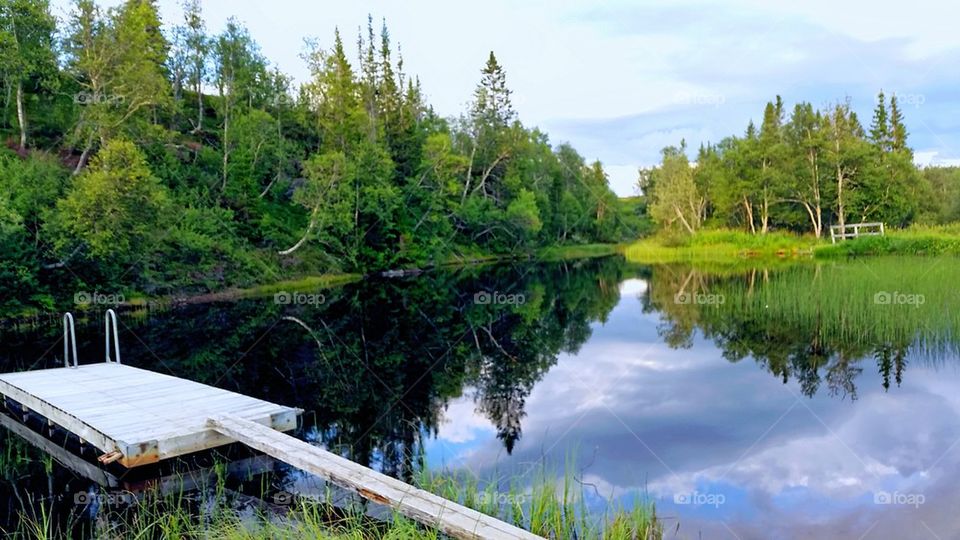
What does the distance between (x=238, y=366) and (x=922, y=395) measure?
40.6 ft

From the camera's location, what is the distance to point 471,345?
1542cm

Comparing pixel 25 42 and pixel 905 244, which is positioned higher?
pixel 25 42

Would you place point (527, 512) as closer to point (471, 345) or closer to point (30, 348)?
point (471, 345)

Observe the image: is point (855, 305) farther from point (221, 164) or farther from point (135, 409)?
point (221, 164)

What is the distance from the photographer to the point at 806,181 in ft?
147

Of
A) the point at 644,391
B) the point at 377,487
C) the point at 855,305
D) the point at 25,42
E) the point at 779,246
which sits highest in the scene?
the point at 25,42

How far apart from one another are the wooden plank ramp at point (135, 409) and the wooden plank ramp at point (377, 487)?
0.40 m

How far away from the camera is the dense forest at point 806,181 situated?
43.5 m

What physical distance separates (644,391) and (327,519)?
6.84 metres

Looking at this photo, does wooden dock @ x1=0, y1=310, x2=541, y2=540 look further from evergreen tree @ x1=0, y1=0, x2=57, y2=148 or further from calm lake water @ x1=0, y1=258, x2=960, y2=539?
evergreen tree @ x1=0, y1=0, x2=57, y2=148

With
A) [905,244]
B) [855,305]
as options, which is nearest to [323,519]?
[855,305]

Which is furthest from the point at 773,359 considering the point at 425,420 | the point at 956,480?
the point at 425,420

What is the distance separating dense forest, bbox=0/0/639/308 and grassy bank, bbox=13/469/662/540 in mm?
17285

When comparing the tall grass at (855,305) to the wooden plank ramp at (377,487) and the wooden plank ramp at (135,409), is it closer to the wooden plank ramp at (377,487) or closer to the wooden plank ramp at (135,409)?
the wooden plank ramp at (377,487)
